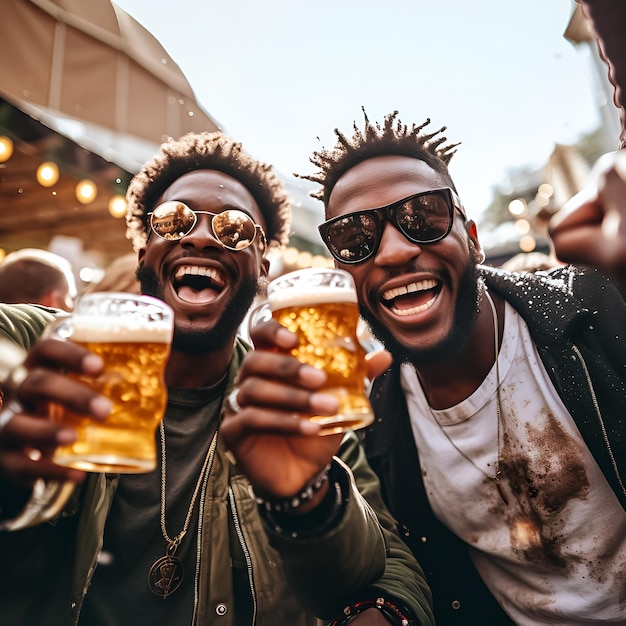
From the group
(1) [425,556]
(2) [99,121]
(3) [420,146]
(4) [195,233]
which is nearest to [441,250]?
(3) [420,146]

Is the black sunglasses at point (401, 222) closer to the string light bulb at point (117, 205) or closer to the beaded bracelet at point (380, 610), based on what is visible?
the beaded bracelet at point (380, 610)

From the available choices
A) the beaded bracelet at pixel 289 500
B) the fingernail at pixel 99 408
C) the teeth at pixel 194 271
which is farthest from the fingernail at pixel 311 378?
the teeth at pixel 194 271

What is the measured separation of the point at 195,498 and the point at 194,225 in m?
1.19

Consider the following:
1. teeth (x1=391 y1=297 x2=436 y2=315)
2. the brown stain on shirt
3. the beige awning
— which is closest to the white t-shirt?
the brown stain on shirt

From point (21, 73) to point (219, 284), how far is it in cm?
239

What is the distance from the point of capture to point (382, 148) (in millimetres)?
2260

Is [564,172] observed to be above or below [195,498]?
above

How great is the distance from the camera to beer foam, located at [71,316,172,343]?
1164 mm

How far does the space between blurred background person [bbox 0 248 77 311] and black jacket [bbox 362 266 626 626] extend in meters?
2.58

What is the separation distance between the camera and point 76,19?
11.4 ft

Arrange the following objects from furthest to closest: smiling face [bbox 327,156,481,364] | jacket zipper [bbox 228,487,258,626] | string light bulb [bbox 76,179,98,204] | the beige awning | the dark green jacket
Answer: string light bulb [bbox 76,179,98,204] < the beige awning < smiling face [bbox 327,156,481,364] < jacket zipper [bbox 228,487,258,626] < the dark green jacket

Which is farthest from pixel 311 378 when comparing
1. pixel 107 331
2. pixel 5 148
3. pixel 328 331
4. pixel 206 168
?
pixel 5 148

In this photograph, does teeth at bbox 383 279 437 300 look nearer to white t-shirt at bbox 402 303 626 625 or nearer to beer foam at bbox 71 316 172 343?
white t-shirt at bbox 402 303 626 625

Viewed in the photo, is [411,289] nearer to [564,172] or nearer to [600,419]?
[600,419]
